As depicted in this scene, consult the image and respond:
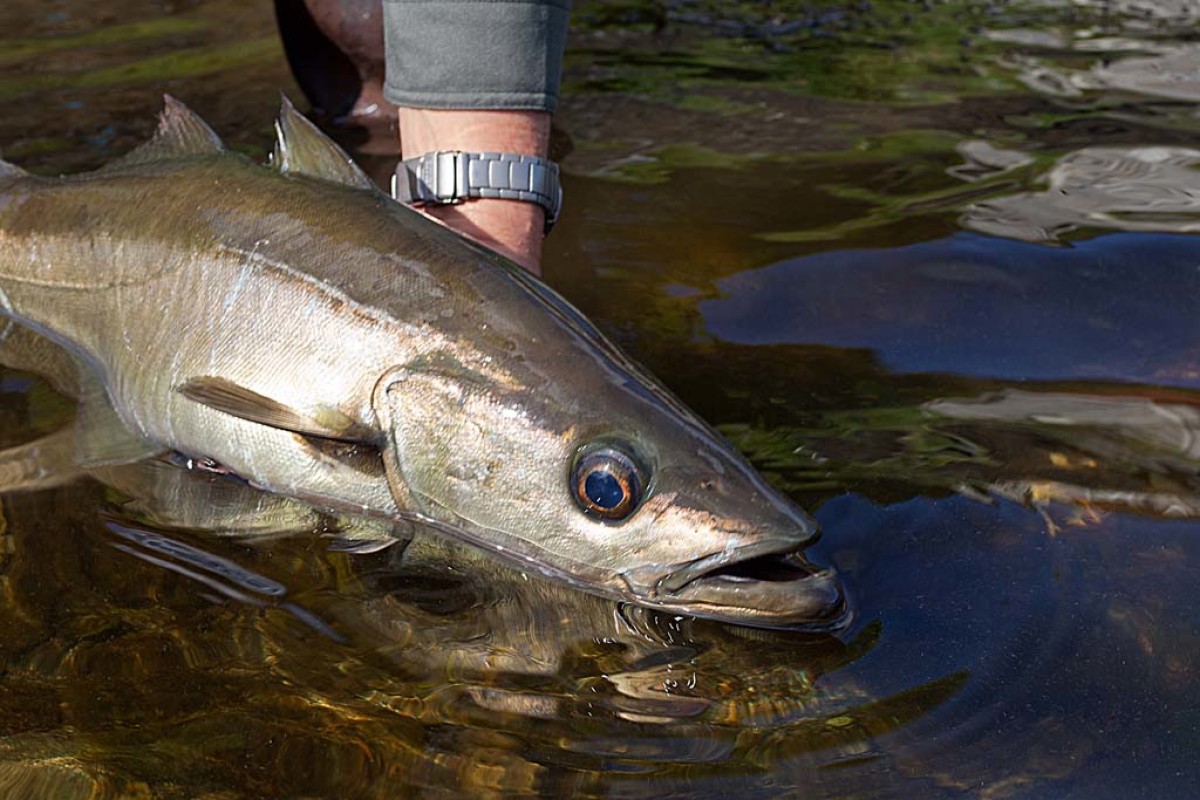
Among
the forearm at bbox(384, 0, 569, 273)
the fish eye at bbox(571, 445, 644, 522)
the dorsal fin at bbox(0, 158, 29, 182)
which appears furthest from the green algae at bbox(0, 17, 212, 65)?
the fish eye at bbox(571, 445, 644, 522)

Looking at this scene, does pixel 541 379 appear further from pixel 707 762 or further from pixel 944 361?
pixel 944 361

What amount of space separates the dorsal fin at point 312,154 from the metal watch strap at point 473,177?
31 centimetres

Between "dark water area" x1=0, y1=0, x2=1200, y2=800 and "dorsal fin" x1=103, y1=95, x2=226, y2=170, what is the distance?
0.69 meters

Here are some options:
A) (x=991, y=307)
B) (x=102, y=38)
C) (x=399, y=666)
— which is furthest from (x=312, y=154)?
(x=102, y=38)

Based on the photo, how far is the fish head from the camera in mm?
2525

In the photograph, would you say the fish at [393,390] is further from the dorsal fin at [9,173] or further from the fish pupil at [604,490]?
the dorsal fin at [9,173]

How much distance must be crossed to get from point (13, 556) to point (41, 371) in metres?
0.98

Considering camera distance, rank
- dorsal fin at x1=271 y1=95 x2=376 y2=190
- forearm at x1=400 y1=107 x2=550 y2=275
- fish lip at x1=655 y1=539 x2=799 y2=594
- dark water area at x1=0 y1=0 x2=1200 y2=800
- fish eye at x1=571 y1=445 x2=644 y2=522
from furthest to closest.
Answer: forearm at x1=400 y1=107 x2=550 y2=275 → dorsal fin at x1=271 y1=95 x2=376 y2=190 → fish eye at x1=571 y1=445 x2=644 y2=522 → fish lip at x1=655 y1=539 x2=799 y2=594 → dark water area at x1=0 y1=0 x2=1200 y2=800

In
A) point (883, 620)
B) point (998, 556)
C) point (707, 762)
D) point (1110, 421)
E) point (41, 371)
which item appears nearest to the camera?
point (707, 762)

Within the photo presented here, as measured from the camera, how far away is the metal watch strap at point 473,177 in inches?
134

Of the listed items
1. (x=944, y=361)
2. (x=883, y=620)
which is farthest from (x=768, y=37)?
(x=883, y=620)

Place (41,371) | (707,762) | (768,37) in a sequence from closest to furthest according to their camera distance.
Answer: (707,762)
(41,371)
(768,37)

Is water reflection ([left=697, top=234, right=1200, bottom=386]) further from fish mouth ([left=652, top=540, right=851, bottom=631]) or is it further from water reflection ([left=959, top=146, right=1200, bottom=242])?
fish mouth ([left=652, top=540, right=851, bottom=631])

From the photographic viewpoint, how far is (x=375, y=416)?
9.27 ft
